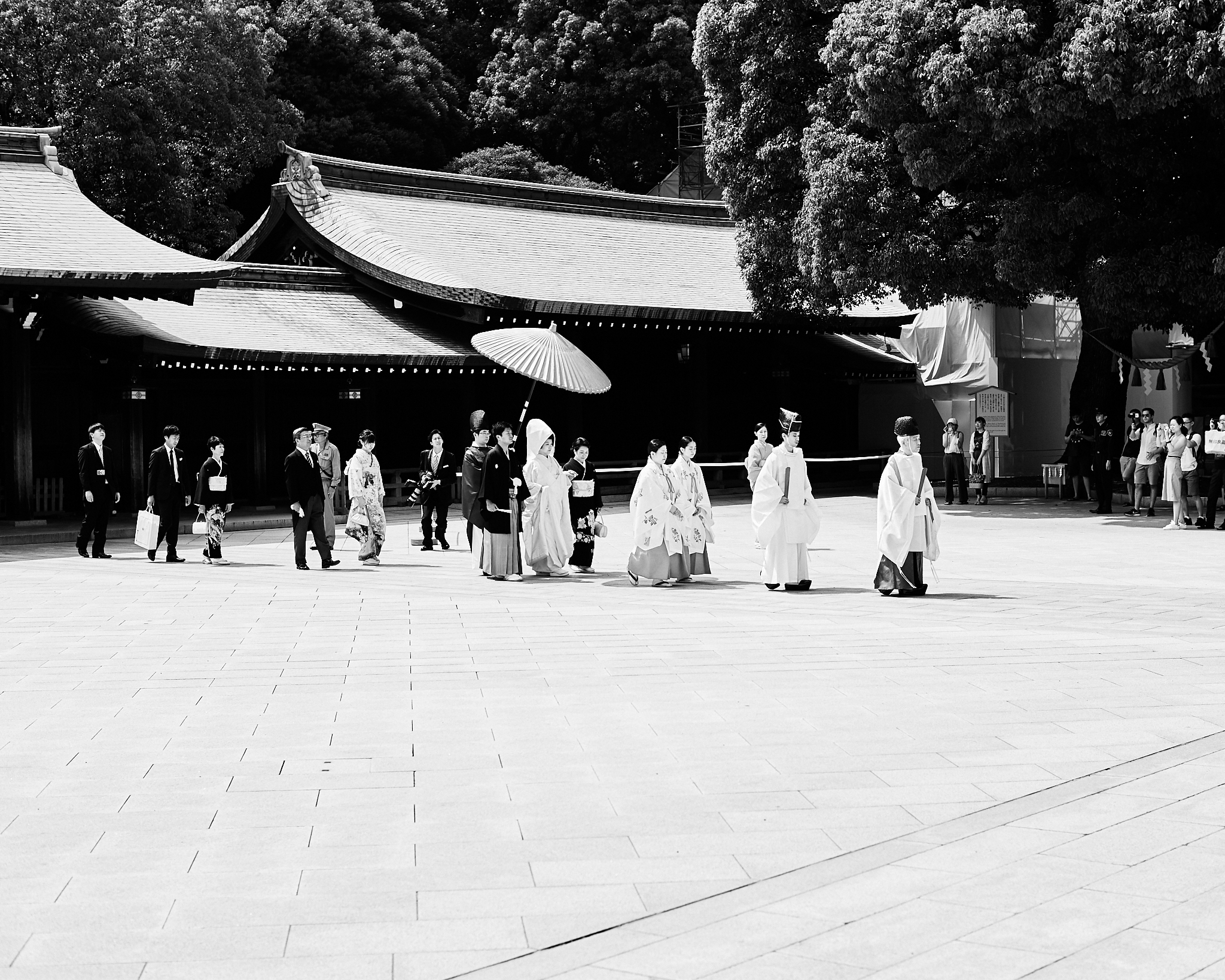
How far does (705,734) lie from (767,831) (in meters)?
1.73

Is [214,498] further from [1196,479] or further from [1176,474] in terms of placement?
[1196,479]

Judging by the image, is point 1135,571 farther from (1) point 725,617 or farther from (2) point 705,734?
(2) point 705,734

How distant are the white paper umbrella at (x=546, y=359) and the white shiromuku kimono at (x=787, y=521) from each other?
10.4 ft

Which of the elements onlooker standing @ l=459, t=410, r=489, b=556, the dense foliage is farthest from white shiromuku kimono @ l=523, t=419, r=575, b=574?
the dense foliage

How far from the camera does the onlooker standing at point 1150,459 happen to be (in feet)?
70.6

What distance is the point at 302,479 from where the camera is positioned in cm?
1559

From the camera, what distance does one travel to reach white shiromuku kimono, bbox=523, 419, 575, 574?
50.4 ft

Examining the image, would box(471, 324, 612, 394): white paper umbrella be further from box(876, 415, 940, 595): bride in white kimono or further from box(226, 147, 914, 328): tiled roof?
box(226, 147, 914, 328): tiled roof

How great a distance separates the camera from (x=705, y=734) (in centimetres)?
737

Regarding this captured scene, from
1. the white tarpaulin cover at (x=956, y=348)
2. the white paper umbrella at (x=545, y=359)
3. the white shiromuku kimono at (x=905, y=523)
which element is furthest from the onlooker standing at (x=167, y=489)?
the white tarpaulin cover at (x=956, y=348)

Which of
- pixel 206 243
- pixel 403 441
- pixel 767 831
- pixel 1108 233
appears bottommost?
pixel 767 831

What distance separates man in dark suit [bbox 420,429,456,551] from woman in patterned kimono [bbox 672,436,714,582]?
180 inches

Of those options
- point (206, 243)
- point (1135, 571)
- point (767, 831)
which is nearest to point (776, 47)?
point (1135, 571)

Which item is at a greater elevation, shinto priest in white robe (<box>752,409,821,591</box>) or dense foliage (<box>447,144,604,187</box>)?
dense foliage (<box>447,144,604,187</box>)
